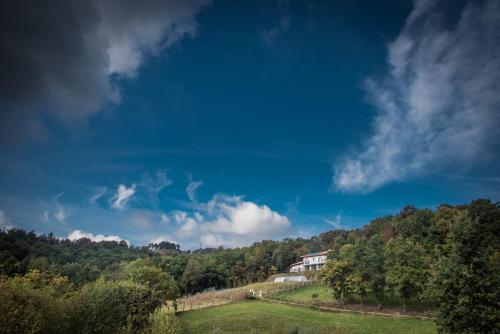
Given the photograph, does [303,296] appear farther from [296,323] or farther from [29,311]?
[29,311]

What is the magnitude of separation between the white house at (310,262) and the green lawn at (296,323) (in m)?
89.5

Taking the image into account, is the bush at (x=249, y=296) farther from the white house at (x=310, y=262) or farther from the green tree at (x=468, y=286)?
the white house at (x=310, y=262)

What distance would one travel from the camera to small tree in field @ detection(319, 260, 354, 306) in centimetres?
A: 6083

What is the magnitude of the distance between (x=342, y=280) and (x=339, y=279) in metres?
0.64

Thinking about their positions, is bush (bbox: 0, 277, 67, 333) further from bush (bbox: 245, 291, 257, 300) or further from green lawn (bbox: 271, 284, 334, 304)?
bush (bbox: 245, 291, 257, 300)

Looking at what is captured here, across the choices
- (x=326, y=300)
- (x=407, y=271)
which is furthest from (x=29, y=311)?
(x=326, y=300)

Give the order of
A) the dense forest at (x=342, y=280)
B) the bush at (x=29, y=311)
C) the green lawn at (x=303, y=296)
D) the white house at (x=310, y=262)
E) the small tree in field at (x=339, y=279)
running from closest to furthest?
the bush at (x=29, y=311)
the dense forest at (x=342, y=280)
the small tree in field at (x=339, y=279)
the green lawn at (x=303, y=296)
the white house at (x=310, y=262)

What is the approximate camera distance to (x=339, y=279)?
61.4m

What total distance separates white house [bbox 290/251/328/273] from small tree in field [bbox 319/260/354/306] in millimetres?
78515

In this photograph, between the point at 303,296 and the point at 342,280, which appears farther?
the point at 303,296

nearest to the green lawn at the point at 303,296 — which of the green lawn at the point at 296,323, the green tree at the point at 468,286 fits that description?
the green lawn at the point at 296,323

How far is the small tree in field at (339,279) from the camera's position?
60.8 m

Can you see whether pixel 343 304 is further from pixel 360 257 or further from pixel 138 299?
pixel 138 299

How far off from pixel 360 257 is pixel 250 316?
26.9 m
